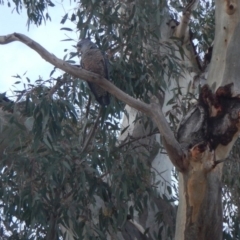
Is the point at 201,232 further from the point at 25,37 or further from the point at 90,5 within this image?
the point at 90,5

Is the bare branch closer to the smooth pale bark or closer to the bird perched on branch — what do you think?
the smooth pale bark

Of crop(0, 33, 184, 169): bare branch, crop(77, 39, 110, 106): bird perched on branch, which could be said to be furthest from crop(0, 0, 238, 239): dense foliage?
crop(0, 33, 184, 169): bare branch

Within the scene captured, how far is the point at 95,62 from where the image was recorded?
355cm

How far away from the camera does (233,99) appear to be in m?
3.10

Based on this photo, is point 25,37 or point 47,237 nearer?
point 25,37

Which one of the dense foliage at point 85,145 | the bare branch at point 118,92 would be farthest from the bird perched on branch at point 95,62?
the bare branch at point 118,92

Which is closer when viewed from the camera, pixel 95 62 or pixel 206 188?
pixel 206 188

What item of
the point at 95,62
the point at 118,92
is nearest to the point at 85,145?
the point at 95,62

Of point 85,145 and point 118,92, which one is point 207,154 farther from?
point 85,145

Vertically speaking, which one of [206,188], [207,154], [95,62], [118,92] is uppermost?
[95,62]

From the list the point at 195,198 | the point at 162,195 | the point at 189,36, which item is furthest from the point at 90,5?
the point at 195,198

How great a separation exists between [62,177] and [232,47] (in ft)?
3.77

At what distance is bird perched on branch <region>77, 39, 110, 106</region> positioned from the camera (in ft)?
11.5

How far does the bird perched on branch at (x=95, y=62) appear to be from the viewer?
3.52m
